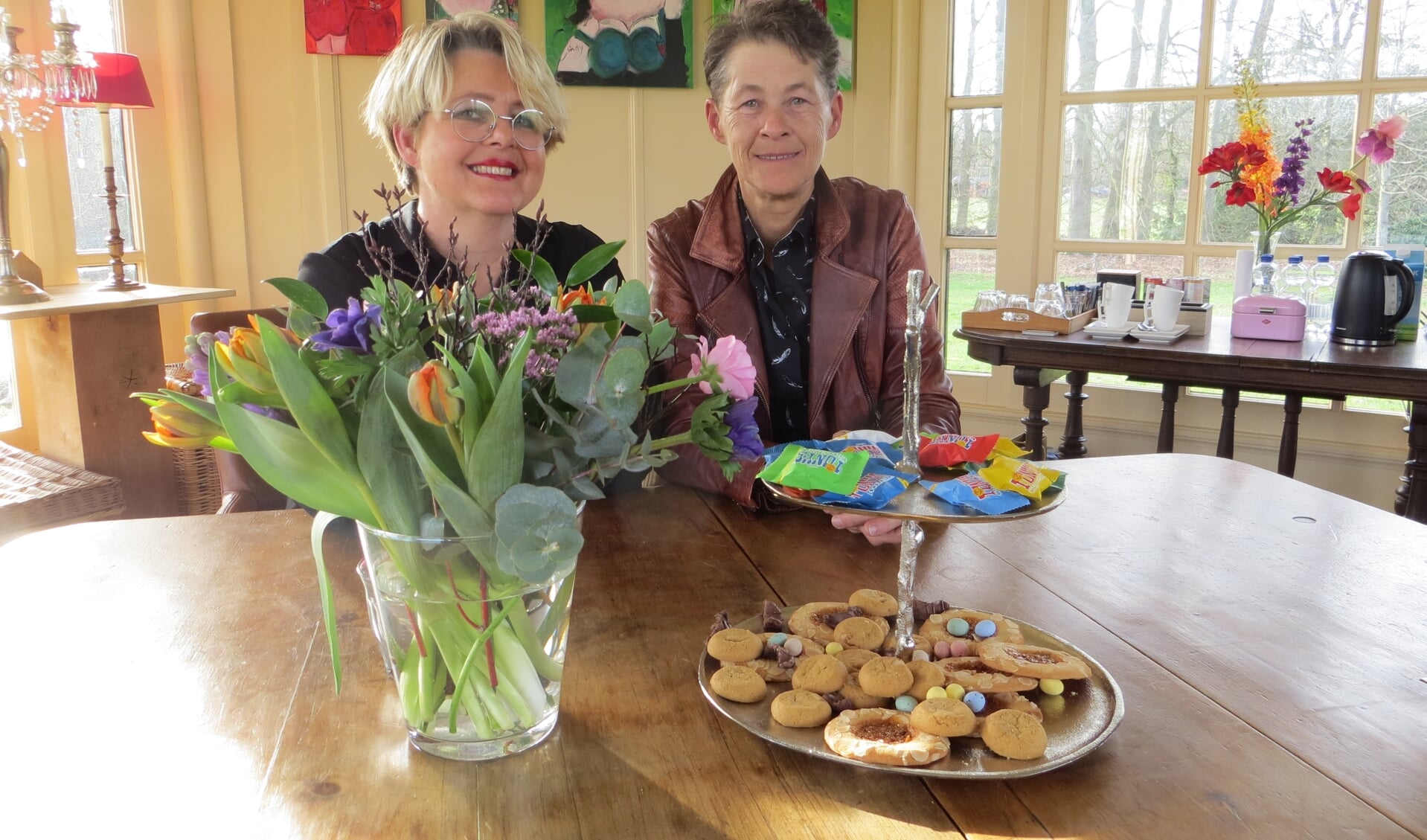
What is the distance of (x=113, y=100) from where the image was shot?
2.99 m

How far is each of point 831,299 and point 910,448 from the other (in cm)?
89

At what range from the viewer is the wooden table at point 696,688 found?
2.34 ft

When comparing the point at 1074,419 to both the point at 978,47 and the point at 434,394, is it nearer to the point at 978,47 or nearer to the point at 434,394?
the point at 978,47

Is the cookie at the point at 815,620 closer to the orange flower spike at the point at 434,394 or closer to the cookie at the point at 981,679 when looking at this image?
the cookie at the point at 981,679

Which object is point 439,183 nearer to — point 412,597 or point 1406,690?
point 412,597

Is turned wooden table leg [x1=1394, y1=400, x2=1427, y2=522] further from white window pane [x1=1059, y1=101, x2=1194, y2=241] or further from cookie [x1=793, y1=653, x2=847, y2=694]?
cookie [x1=793, y1=653, x2=847, y2=694]

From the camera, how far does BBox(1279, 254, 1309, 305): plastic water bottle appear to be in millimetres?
2838

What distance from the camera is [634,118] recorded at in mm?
3791

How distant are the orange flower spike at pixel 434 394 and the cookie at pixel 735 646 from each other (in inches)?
14.2

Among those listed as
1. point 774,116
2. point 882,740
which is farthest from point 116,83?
point 882,740

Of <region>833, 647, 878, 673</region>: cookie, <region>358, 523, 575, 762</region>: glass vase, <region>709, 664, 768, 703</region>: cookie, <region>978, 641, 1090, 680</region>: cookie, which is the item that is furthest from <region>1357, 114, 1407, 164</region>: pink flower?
<region>358, 523, 575, 762</region>: glass vase

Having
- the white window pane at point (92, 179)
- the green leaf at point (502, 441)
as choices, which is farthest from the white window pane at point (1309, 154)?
the white window pane at point (92, 179)

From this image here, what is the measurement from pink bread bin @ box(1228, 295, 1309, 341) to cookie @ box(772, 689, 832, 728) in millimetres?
2368

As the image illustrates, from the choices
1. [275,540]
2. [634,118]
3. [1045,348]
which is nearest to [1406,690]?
[275,540]
